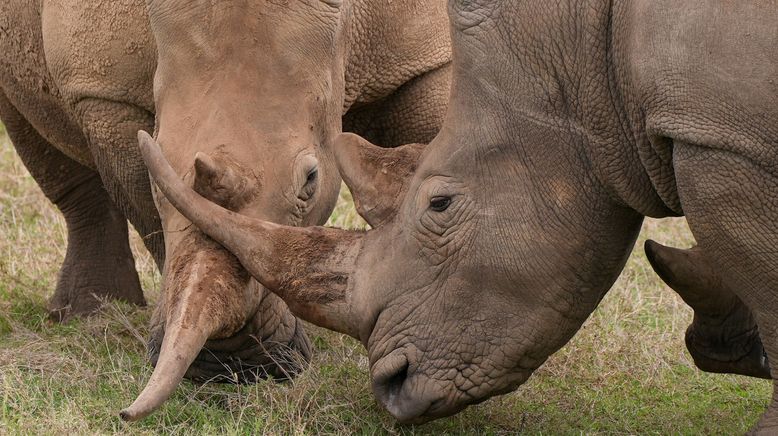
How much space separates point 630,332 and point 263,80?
227 centimetres

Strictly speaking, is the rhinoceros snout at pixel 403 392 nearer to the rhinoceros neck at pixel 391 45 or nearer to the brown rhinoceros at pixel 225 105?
the brown rhinoceros at pixel 225 105

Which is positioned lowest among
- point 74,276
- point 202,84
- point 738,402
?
point 74,276

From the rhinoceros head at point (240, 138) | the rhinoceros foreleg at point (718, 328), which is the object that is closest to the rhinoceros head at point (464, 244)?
the rhinoceros head at point (240, 138)

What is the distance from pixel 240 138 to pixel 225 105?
130 mm

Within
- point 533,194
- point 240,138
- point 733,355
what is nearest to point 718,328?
point 733,355

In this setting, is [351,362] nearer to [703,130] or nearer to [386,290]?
[386,290]

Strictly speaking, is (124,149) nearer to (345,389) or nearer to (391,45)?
(391,45)

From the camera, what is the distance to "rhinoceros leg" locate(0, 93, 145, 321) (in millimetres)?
7453

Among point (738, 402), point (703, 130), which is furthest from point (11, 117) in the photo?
point (703, 130)

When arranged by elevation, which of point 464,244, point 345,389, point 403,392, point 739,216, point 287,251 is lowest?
point 345,389

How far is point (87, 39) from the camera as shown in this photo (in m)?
5.89

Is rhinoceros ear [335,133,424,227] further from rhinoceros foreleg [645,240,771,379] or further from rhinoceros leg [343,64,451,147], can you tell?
rhinoceros leg [343,64,451,147]

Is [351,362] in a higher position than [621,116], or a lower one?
lower

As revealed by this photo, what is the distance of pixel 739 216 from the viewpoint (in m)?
4.39
